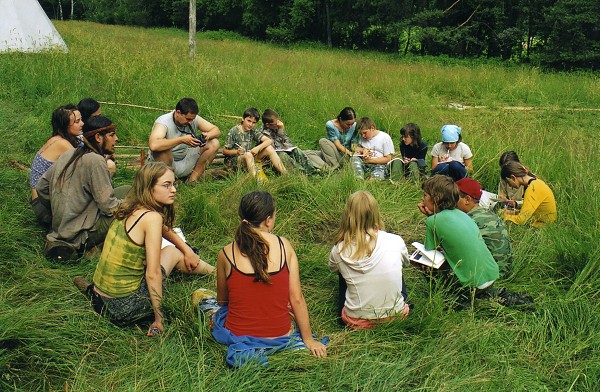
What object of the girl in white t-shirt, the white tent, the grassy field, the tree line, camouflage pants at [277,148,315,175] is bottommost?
the grassy field

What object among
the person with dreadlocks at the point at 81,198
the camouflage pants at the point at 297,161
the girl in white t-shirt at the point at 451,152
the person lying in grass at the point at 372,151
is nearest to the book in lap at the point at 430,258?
the person with dreadlocks at the point at 81,198

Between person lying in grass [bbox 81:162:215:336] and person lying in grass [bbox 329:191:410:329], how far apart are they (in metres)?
1.16

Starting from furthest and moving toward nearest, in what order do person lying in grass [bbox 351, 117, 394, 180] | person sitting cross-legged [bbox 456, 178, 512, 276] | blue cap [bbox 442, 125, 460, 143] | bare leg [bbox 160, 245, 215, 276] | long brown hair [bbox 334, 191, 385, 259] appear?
person lying in grass [bbox 351, 117, 394, 180]
blue cap [bbox 442, 125, 460, 143]
person sitting cross-legged [bbox 456, 178, 512, 276]
bare leg [bbox 160, 245, 215, 276]
long brown hair [bbox 334, 191, 385, 259]

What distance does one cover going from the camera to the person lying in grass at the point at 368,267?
11.4 ft

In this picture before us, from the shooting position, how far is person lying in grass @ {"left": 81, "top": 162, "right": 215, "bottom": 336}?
3.36 m

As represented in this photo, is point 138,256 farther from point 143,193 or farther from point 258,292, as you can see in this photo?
point 258,292

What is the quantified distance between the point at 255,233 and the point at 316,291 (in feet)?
3.54

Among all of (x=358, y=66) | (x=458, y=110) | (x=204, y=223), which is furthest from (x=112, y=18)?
(x=204, y=223)

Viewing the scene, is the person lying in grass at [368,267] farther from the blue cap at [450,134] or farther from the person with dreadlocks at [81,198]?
the blue cap at [450,134]

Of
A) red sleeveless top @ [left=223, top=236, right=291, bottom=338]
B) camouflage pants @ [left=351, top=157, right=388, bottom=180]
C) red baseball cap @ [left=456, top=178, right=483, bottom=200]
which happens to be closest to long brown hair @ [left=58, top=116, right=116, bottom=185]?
red sleeveless top @ [left=223, top=236, right=291, bottom=338]

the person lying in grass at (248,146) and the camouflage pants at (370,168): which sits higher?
the person lying in grass at (248,146)

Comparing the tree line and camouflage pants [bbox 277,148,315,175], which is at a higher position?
the tree line

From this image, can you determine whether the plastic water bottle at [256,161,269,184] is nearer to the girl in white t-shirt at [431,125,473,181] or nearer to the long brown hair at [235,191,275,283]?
the girl in white t-shirt at [431,125,473,181]

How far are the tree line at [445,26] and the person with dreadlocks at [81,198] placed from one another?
17.7m
